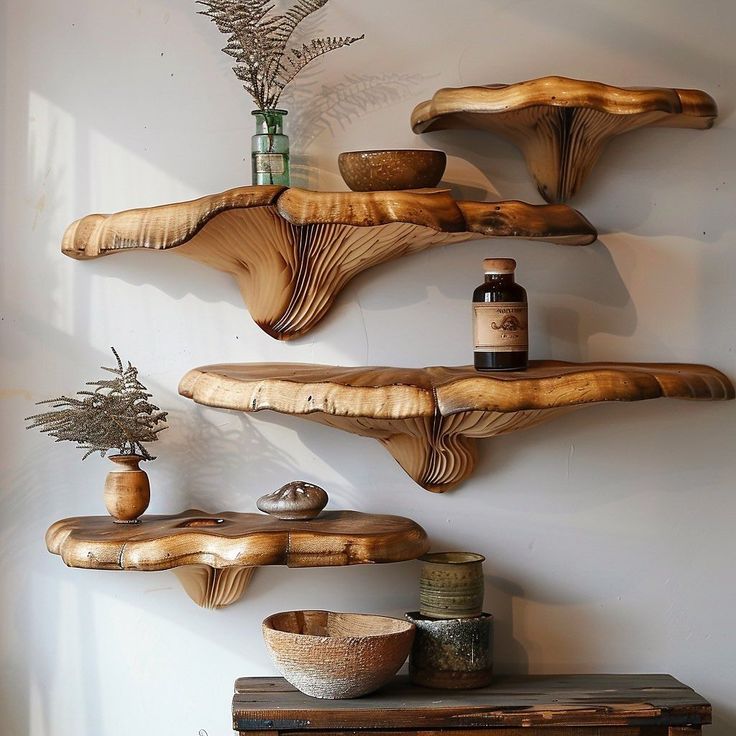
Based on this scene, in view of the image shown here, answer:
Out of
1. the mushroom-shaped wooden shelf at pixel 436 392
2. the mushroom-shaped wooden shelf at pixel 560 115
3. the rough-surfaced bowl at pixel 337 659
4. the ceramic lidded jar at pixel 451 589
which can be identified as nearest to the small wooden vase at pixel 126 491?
the mushroom-shaped wooden shelf at pixel 436 392

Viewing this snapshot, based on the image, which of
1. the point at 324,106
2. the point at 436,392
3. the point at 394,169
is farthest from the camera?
the point at 324,106

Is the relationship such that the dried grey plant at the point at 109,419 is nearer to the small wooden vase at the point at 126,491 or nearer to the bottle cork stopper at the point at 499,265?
the small wooden vase at the point at 126,491

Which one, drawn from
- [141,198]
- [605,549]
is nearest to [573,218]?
[605,549]

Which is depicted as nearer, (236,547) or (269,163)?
(236,547)

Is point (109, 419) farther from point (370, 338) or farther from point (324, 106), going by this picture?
point (324, 106)

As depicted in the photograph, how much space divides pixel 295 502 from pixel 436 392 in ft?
1.06

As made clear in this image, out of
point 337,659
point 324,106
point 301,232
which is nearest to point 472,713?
point 337,659

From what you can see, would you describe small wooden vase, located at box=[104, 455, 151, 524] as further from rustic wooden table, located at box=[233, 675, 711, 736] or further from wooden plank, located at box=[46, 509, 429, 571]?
rustic wooden table, located at box=[233, 675, 711, 736]

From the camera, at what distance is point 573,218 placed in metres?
1.70

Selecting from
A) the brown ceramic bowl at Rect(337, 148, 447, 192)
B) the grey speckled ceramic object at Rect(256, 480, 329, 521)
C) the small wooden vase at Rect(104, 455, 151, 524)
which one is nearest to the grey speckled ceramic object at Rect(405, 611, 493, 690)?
the grey speckled ceramic object at Rect(256, 480, 329, 521)

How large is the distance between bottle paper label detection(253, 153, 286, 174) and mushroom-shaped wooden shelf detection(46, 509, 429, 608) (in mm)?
571

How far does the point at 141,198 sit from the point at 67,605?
2.39 ft

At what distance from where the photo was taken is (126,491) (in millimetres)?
1706

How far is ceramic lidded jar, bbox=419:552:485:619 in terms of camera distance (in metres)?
1.70
